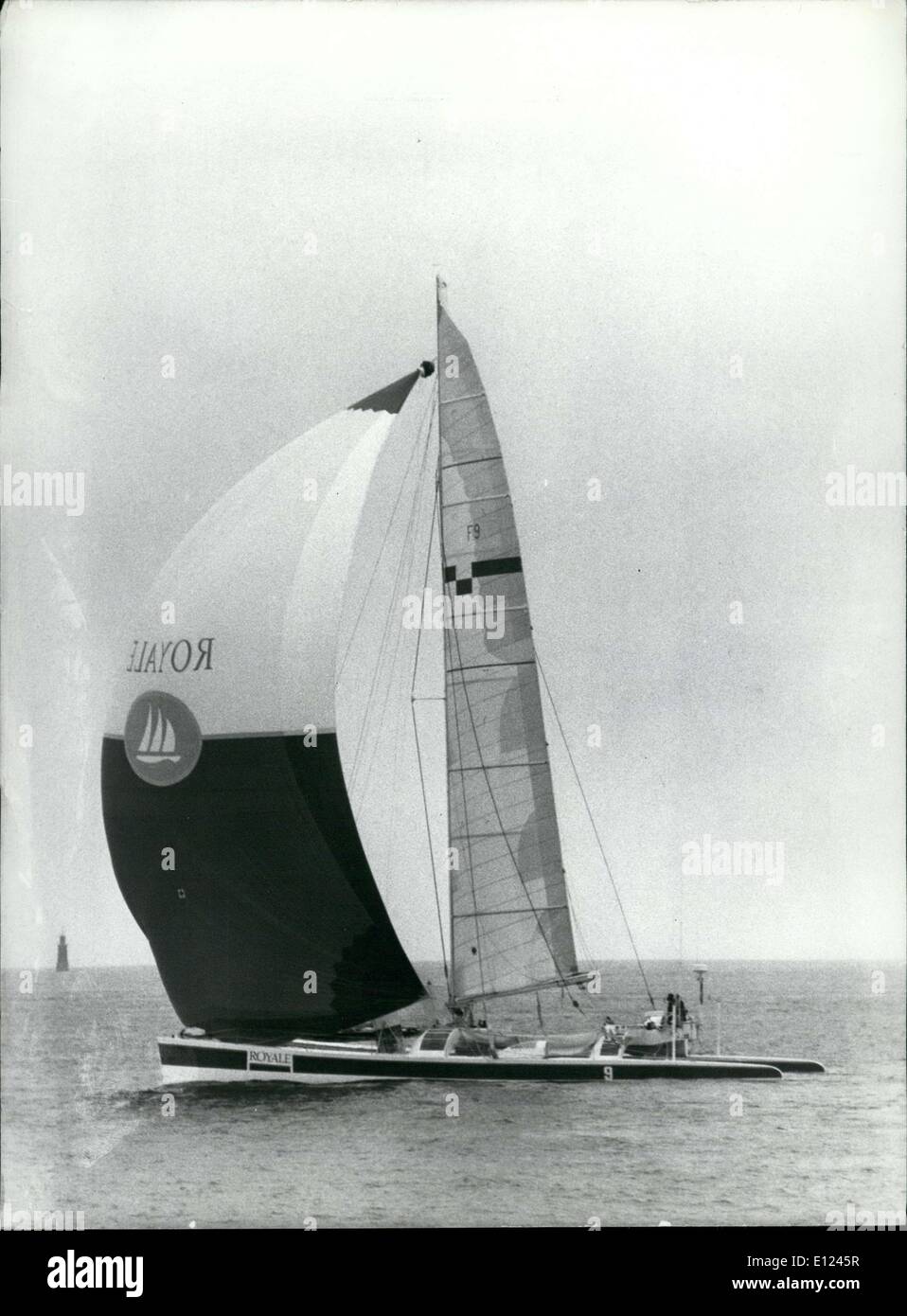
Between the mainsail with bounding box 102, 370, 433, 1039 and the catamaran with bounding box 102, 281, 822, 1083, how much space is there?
19mm

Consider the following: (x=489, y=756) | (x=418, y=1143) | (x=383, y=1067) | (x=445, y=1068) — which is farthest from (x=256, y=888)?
(x=418, y=1143)

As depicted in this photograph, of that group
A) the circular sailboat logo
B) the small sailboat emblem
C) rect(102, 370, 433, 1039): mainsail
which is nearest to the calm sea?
rect(102, 370, 433, 1039): mainsail

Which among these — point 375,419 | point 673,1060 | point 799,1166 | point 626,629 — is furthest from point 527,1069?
point 375,419

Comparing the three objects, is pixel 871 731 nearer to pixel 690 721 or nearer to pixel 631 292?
pixel 690 721

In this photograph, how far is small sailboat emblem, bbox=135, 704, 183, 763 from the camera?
15242mm

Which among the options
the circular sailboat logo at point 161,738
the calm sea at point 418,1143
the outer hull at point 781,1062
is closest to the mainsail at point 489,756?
the calm sea at point 418,1143

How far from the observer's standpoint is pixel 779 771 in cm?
1424

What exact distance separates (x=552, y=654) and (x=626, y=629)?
139 cm

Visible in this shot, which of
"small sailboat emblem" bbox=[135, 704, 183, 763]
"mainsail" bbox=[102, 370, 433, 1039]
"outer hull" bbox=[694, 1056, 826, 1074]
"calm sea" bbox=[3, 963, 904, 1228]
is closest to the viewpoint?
"calm sea" bbox=[3, 963, 904, 1228]

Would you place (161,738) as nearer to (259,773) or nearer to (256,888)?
(259,773)

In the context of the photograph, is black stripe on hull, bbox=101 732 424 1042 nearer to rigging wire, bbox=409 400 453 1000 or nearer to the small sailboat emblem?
the small sailboat emblem

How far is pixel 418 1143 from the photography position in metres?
13.8

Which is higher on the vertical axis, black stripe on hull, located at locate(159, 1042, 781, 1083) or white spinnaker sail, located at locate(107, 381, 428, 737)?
white spinnaker sail, located at locate(107, 381, 428, 737)

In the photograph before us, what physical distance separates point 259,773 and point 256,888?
41.6 inches
